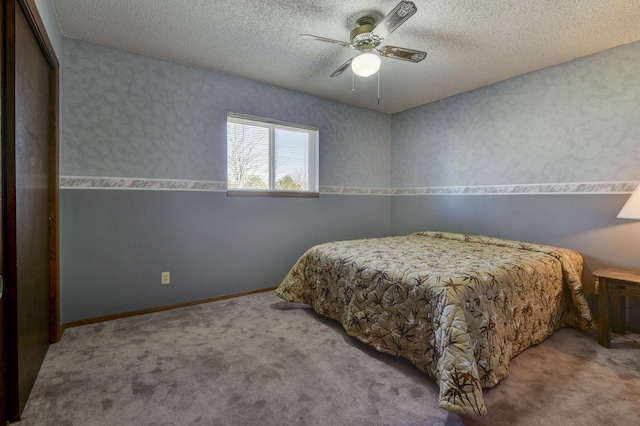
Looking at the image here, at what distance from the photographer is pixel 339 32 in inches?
91.1

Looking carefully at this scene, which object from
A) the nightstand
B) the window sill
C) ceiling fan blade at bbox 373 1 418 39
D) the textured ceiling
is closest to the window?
the window sill

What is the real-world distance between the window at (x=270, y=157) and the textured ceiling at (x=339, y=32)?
23.0 inches

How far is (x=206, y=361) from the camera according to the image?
1.93 m

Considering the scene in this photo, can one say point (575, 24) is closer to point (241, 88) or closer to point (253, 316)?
point (241, 88)

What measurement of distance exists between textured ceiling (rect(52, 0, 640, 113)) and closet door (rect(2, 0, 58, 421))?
60 centimetres

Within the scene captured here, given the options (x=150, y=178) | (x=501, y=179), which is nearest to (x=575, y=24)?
(x=501, y=179)

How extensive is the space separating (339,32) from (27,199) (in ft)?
7.43

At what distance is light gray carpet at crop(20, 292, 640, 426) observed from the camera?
4.73 ft

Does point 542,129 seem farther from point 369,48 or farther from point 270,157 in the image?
point 270,157

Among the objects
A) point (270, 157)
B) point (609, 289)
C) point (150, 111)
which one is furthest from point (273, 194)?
point (609, 289)

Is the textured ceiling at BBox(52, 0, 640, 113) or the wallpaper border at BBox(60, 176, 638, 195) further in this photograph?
the wallpaper border at BBox(60, 176, 638, 195)

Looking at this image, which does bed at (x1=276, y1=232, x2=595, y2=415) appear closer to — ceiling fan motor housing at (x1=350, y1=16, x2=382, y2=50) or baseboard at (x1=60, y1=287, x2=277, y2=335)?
baseboard at (x1=60, y1=287, x2=277, y2=335)

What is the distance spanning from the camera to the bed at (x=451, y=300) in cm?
149

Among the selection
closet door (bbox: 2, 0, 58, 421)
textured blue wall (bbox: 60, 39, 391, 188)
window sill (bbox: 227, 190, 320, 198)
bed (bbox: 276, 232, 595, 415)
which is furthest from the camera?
window sill (bbox: 227, 190, 320, 198)
